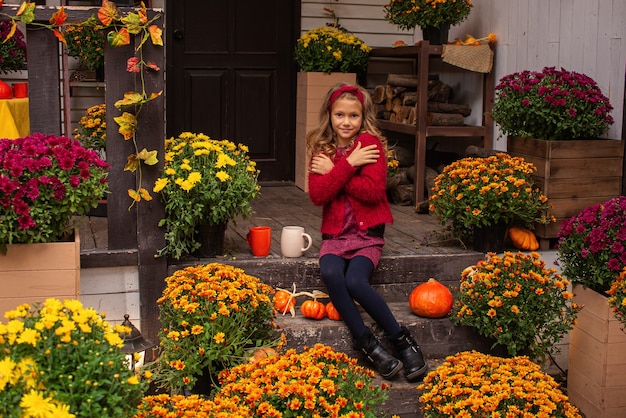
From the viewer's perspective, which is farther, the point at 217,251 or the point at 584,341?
the point at 217,251

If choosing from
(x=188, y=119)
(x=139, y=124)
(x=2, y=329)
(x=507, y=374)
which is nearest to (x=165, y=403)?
Result: (x=2, y=329)

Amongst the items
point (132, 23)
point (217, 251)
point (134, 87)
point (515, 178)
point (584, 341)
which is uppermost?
point (132, 23)

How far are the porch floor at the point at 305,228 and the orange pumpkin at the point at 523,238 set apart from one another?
32cm

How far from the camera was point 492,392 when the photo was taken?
317 centimetres

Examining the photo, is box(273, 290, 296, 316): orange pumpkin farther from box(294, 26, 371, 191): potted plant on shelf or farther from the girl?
box(294, 26, 371, 191): potted plant on shelf

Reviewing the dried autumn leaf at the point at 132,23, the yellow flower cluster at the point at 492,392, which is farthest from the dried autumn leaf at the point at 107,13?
the yellow flower cluster at the point at 492,392

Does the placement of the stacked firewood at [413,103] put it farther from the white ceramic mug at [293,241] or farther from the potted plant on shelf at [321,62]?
the white ceramic mug at [293,241]

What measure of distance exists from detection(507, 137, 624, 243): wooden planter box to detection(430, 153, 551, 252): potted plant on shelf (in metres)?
0.10

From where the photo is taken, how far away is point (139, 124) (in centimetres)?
427

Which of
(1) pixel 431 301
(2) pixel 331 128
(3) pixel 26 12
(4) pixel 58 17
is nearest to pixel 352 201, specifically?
(2) pixel 331 128

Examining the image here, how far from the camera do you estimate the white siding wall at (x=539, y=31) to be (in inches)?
199

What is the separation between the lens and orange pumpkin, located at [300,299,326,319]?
425 centimetres

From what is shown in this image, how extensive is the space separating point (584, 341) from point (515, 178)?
978mm

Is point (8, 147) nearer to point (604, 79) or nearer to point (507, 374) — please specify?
point (507, 374)
